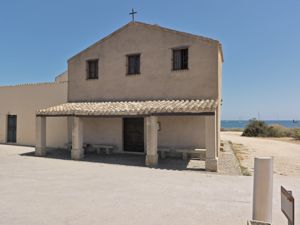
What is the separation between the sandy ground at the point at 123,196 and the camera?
19.2 feet

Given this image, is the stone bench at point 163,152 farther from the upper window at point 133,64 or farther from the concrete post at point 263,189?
the concrete post at point 263,189

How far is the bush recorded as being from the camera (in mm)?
34500

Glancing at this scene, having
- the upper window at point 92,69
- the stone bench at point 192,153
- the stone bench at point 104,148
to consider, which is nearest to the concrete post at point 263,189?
the stone bench at point 192,153

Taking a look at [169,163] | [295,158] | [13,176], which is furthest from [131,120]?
[295,158]

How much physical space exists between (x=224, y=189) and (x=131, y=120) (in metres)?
8.86

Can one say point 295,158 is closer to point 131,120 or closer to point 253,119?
point 131,120

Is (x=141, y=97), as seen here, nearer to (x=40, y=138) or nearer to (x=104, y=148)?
(x=104, y=148)

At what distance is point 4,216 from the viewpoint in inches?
231

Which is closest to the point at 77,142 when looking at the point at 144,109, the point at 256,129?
the point at 144,109

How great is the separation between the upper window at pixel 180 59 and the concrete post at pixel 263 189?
422 inches

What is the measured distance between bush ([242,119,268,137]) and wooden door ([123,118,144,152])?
23.6 m

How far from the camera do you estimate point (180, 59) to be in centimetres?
1519

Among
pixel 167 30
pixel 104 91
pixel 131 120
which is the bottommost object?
pixel 131 120

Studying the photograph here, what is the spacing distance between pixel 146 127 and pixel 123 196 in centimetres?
631
